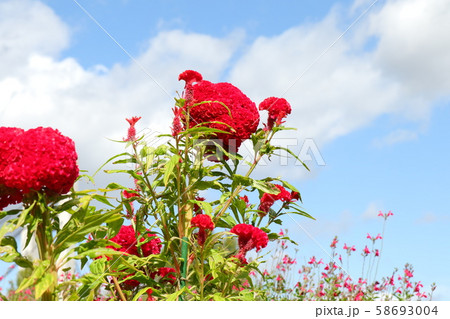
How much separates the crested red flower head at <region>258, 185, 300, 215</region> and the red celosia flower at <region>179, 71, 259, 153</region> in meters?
0.35

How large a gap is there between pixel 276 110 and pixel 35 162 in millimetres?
1396

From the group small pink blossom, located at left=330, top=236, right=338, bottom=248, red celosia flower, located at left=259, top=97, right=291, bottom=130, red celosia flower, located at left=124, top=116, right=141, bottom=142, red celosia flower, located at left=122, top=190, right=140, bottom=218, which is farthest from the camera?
small pink blossom, located at left=330, top=236, right=338, bottom=248

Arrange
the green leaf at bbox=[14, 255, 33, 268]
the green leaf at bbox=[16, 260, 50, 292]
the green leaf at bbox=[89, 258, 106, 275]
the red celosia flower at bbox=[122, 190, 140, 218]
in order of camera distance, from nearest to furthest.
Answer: the green leaf at bbox=[16, 260, 50, 292] → the green leaf at bbox=[14, 255, 33, 268] → the green leaf at bbox=[89, 258, 106, 275] → the red celosia flower at bbox=[122, 190, 140, 218]

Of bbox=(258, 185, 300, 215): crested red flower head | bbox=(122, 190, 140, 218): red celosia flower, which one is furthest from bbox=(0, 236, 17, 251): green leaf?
bbox=(258, 185, 300, 215): crested red flower head

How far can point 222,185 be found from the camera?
2.94m

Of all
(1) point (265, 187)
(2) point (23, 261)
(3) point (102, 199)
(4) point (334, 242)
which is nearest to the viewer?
(2) point (23, 261)

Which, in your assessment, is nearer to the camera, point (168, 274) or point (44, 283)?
point (44, 283)

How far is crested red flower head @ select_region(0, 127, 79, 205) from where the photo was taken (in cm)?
198

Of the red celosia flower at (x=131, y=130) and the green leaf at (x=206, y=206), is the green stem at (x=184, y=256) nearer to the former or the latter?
the green leaf at (x=206, y=206)
